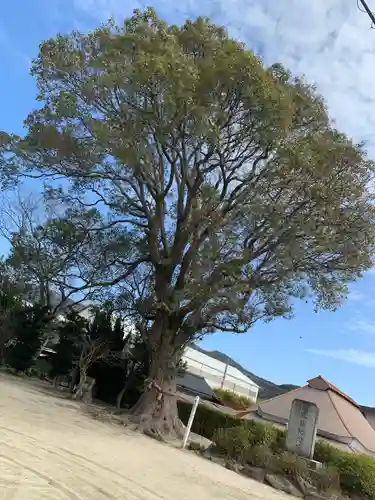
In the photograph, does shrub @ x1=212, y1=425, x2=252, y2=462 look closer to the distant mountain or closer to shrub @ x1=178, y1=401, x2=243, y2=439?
shrub @ x1=178, y1=401, x2=243, y2=439

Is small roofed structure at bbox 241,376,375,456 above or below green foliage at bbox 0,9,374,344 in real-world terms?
below

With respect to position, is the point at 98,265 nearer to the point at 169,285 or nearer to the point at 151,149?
the point at 169,285

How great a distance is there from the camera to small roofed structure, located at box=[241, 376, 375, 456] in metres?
17.4

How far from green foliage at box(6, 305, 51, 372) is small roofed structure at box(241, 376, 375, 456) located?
9434 millimetres

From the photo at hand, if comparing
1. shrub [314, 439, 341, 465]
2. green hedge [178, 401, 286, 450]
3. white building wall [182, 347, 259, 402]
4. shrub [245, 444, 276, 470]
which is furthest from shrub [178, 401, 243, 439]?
white building wall [182, 347, 259, 402]

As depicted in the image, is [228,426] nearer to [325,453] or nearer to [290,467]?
[325,453]

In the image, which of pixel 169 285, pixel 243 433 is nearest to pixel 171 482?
pixel 243 433

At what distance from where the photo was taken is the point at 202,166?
13852 millimetres

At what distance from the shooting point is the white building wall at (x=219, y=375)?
3822 centimetres

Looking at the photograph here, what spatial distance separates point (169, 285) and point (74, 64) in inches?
277

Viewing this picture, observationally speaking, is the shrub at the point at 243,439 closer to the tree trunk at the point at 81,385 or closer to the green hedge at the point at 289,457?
the green hedge at the point at 289,457

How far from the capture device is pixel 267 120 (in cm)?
1191

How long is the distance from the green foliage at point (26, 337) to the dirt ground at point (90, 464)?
21.5ft

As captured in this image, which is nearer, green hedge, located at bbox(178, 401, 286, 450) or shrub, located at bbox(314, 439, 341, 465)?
shrub, located at bbox(314, 439, 341, 465)
